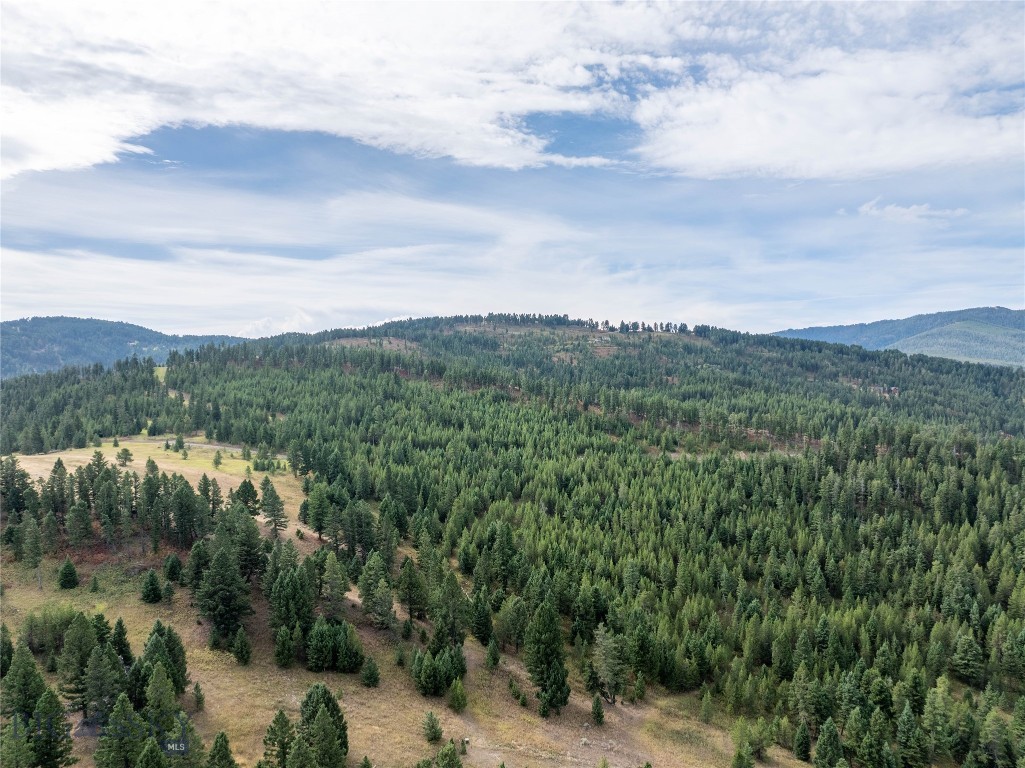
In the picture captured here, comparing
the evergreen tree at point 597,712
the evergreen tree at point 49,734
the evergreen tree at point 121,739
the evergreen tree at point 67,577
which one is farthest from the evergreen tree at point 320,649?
the evergreen tree at point 67,577

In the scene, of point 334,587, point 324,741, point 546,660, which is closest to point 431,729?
point 324,741

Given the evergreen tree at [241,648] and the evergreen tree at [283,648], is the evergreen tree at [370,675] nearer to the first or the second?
the evergreen tree at [283,648]

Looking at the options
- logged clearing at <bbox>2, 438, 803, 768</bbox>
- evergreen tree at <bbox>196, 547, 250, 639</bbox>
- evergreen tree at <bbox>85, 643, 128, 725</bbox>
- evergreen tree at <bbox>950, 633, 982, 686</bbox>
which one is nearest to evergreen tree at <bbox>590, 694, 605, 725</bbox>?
logged clearing at <bbox>2, 438, 803, 768</bbox>

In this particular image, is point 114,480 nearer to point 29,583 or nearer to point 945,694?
point 29,583

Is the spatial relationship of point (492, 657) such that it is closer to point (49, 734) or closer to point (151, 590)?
point (151, 590)

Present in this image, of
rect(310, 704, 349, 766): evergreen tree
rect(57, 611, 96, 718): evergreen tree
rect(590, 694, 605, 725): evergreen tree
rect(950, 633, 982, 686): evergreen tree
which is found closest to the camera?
rect(310, 704, 349, 766): evergreen tree

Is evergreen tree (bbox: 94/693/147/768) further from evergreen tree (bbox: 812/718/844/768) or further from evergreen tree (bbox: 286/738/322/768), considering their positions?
evergreen tree (bbox: 812/718/844/768)

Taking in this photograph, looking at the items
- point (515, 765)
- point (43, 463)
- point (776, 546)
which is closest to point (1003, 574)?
point (776, 546)
